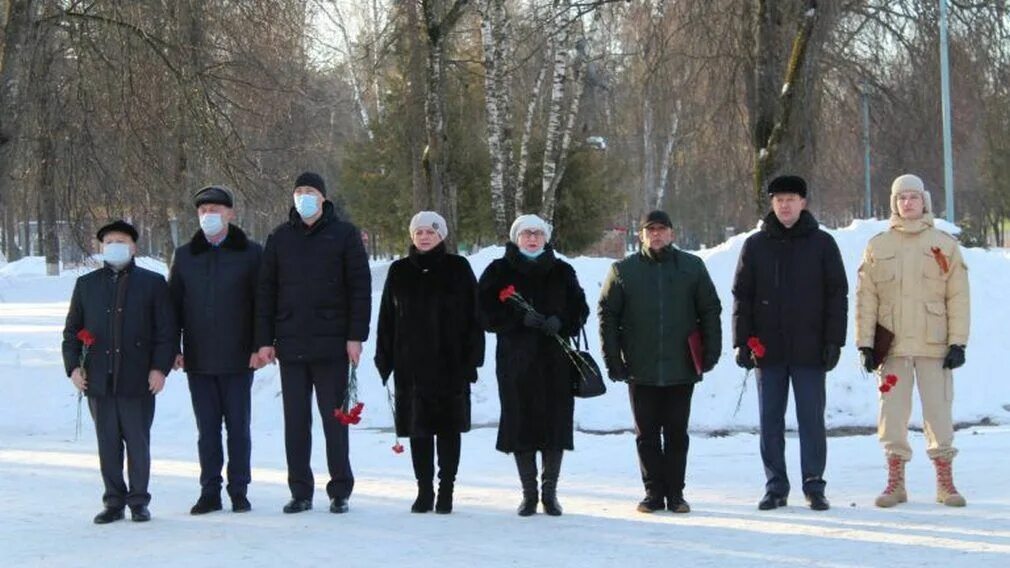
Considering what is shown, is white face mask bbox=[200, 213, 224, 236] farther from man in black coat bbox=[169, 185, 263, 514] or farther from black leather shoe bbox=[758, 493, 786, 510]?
black leather shoe bbox=[758, 493, 786, 510]

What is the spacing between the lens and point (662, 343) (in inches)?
301

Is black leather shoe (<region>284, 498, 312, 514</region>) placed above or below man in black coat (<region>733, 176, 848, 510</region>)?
below

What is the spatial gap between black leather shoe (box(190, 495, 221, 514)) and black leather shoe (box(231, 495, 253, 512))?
113mm

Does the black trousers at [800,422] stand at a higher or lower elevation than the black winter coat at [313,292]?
lower

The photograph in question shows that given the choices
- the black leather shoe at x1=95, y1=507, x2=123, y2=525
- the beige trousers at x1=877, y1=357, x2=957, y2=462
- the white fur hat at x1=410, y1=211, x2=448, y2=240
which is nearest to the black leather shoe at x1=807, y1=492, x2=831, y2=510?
the beige trousers at x1=877, y1=357, x2=957, y2=462

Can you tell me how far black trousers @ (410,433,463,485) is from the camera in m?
7.76

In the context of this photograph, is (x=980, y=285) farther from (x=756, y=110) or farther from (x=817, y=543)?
(x=817, y=543)

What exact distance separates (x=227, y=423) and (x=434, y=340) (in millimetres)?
1387

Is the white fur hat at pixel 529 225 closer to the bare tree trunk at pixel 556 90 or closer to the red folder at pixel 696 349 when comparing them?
the red folder at pixel 696 349

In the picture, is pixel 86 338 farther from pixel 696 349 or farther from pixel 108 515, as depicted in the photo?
pixel 696 349

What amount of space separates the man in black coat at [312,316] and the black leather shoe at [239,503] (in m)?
0.27

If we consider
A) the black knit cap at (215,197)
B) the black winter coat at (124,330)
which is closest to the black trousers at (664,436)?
the black knit cap at (215,197)

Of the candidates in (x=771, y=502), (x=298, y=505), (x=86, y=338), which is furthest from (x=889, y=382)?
(x=86, y=338)

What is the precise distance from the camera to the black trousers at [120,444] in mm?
7758
